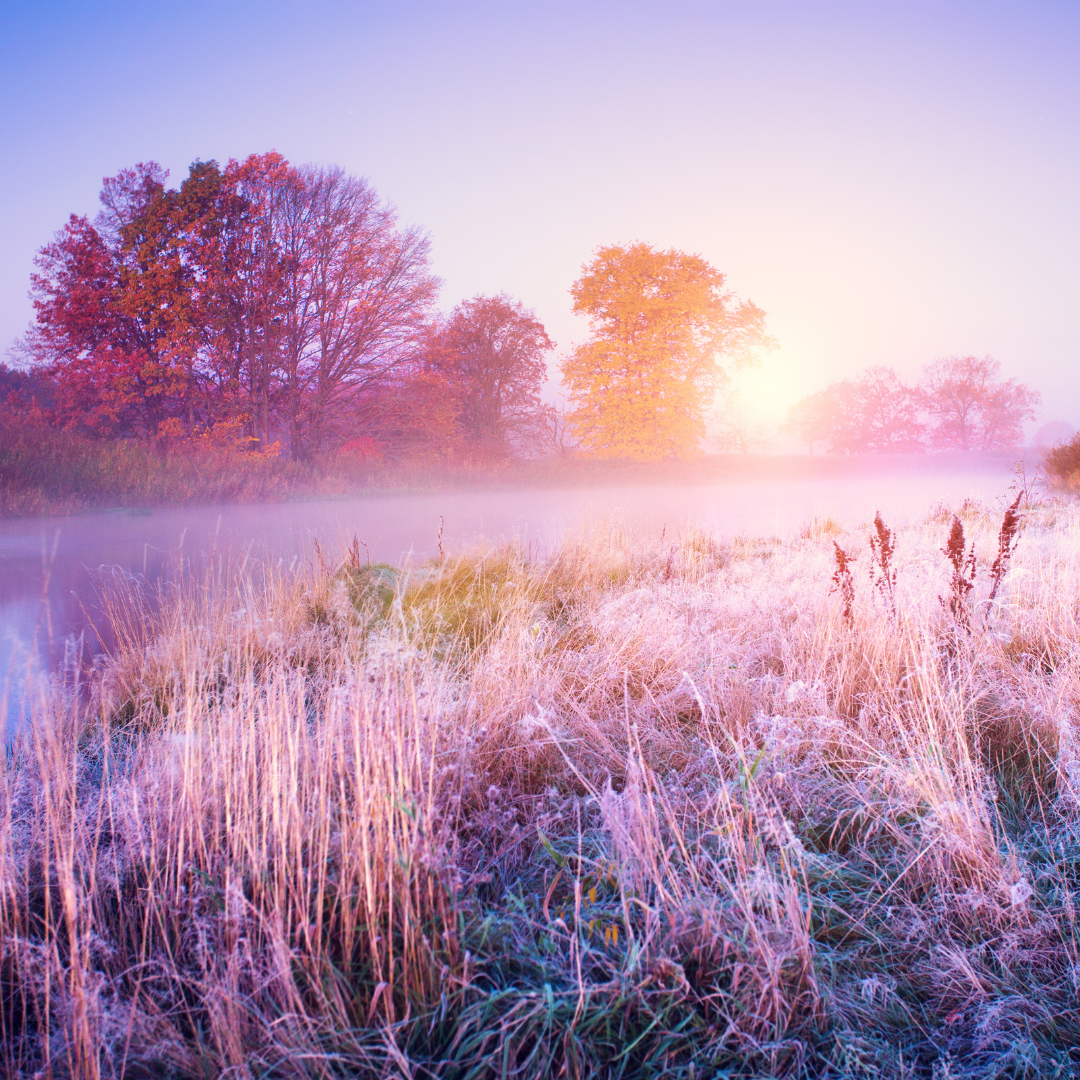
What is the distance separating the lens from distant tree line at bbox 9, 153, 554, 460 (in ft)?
56.7

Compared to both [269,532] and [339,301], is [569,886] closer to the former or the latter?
[269,532]

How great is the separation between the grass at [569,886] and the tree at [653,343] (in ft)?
72.8

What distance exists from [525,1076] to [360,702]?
4.84 feet

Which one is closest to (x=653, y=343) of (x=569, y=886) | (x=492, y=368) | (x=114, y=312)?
(x=492, y=368)

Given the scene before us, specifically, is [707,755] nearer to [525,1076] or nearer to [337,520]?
[525,1076]

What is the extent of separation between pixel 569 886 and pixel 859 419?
5495 cm

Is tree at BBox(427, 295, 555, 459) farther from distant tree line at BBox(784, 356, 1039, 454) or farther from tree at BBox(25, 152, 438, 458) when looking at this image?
distant tree line at BBox(784, 356, 1039, 454)

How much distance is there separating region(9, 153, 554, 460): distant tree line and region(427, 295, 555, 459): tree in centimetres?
446

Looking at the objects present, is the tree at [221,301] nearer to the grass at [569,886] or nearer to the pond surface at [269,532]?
the pond surface at [269,532]

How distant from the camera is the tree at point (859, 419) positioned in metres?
47.8

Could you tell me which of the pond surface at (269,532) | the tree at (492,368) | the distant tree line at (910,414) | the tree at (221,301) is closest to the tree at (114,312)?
the tree at (221,301)

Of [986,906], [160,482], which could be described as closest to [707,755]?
[986,906]

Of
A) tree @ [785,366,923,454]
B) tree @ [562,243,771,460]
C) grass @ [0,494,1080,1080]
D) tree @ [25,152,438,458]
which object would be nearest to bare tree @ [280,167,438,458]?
tree @ [25,152,438,458]

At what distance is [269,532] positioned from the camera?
12.4 m
